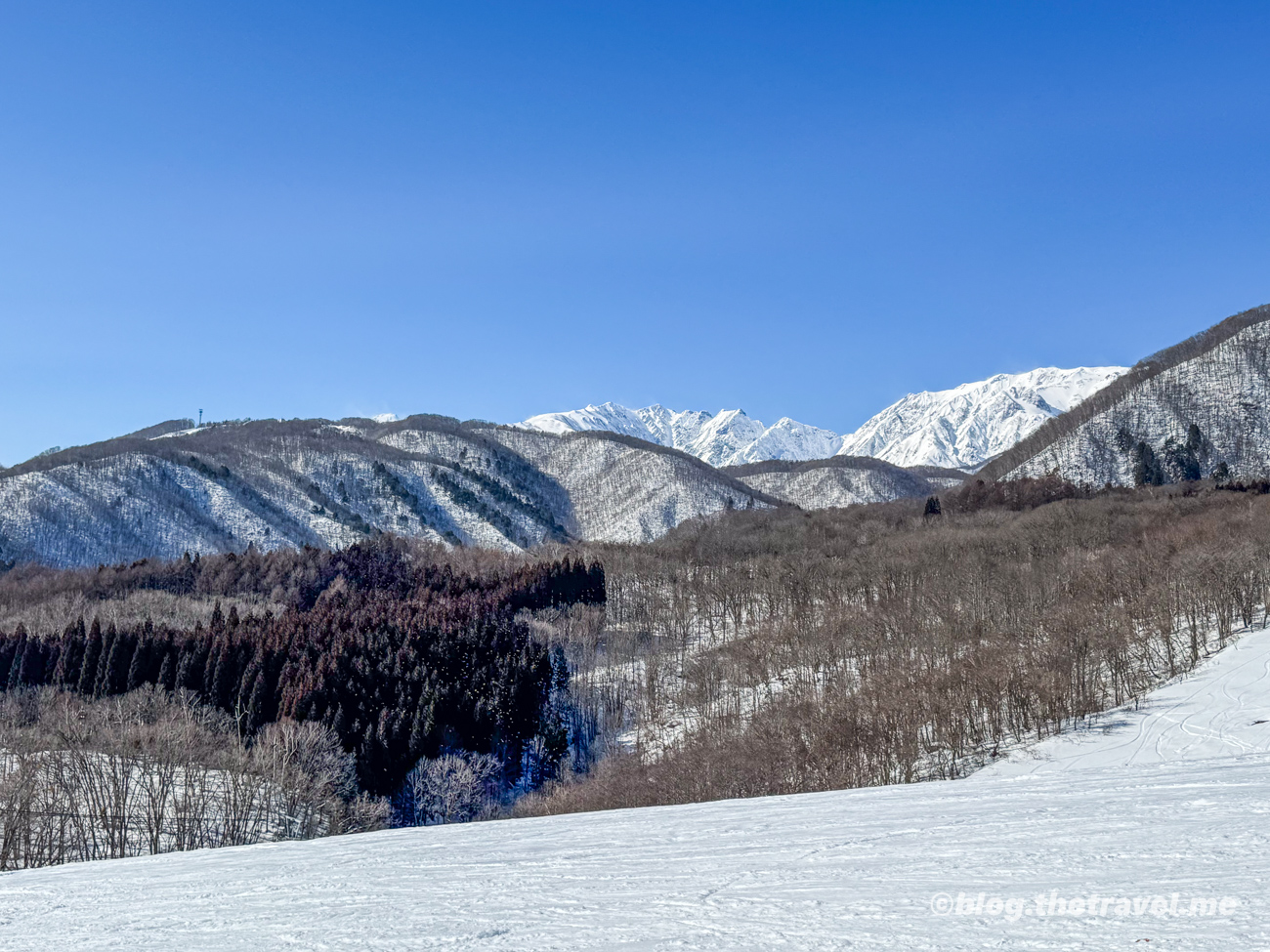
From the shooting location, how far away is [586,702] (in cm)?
8169

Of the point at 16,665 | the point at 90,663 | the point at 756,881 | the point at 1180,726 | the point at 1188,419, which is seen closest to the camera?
the point at 756,881

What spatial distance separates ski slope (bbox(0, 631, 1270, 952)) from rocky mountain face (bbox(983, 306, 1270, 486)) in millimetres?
142328

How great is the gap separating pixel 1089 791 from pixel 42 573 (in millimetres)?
142182

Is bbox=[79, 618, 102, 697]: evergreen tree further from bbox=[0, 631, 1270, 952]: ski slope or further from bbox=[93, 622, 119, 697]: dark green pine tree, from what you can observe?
bbox=[0, 631, 1270, 952]: ski slope

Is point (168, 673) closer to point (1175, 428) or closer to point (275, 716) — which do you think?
point (275, 716)

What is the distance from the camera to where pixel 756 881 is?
9305 millimetres

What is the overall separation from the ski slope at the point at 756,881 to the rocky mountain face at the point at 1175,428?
142328mm

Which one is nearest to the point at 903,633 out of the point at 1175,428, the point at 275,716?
the point at 275,716

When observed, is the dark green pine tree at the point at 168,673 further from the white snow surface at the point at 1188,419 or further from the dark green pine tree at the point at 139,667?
the white snow surface at the point at 1188,419

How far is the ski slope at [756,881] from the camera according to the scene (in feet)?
23.2

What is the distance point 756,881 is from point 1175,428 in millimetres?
171418

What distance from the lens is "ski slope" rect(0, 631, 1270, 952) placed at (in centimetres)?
709

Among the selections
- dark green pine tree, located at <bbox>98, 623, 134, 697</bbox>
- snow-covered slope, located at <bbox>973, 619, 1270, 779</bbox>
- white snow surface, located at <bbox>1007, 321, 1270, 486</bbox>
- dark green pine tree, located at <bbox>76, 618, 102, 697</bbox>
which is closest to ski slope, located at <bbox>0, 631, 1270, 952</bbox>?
snow-covered slope, located at <bbox>973, 619, 1270, 779</bbox>


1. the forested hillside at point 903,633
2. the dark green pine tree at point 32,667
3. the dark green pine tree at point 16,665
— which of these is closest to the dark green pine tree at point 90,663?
the dark green pine tree at point 32,667
